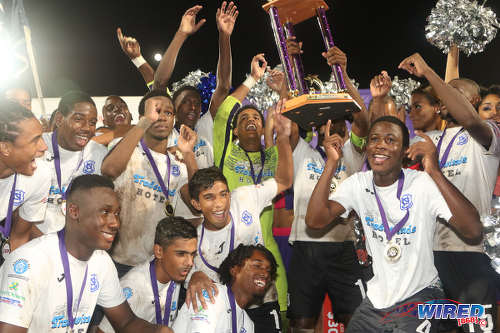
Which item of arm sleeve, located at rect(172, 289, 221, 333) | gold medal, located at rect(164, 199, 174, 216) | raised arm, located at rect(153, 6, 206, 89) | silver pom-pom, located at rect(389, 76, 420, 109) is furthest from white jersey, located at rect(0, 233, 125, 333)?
silver pom-pom, located at rect(389, 76, 420, 109)

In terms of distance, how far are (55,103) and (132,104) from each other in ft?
5.52

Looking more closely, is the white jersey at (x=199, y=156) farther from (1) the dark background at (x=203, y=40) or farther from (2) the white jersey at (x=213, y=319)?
(1) the dark background at (x=203, y=40)

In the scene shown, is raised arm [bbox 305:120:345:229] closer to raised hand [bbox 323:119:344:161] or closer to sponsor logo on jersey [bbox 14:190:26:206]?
raised hand [bbox 323:119:344:161]

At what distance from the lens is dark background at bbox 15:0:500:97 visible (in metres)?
12.2

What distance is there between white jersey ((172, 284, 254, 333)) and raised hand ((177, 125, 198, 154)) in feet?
4.47

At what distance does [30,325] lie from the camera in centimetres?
299

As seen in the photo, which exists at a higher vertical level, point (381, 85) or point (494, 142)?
point (381, 85)

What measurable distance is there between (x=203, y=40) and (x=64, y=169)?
9880mm

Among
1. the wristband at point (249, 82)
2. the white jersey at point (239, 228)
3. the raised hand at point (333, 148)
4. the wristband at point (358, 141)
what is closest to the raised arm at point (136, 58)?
the wristband at point (249, 82)

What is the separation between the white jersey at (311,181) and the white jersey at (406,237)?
1.21 m

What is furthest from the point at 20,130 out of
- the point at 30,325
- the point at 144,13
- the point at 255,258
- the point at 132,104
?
the point at 144,13

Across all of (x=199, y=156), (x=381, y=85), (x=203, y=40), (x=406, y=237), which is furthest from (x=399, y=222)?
(x=203, y=40)

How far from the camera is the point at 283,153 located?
4.54m

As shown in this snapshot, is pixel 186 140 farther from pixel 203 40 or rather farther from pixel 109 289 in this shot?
pixel 203 40
